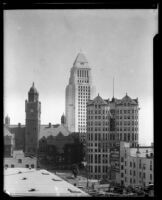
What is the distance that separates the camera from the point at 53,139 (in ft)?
7.65

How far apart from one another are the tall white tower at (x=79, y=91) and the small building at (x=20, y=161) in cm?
41

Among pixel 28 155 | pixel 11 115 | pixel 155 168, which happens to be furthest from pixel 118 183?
pixel 155 168

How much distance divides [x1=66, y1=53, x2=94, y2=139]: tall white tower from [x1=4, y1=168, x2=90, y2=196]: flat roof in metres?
0.42

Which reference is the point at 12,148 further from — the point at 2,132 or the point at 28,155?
the point at 2,132

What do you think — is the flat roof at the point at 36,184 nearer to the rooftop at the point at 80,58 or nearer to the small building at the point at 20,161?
the small building at the point at 20,161

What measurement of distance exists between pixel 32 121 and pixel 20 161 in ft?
1.05

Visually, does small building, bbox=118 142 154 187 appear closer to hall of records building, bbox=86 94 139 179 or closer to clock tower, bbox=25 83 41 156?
hall of records building, bbox=86 94 139 179

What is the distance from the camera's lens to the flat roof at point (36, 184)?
194 cm

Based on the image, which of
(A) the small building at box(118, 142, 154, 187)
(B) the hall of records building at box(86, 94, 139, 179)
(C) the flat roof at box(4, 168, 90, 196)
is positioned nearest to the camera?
(C) the flat roof at box(4, 168, 90, 196)

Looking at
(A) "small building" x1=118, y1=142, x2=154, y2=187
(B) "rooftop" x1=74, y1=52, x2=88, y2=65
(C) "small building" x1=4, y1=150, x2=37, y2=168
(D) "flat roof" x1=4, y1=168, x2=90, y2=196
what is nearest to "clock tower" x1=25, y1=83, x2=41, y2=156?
(C) "small building" x1=4, y1=150, x2=37, y2=168

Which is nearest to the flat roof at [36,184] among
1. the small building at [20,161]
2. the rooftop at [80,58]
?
the small building at [20,161]

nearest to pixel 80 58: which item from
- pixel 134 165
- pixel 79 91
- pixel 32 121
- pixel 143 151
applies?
pixel 79 91

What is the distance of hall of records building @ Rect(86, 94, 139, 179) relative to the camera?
2281mm

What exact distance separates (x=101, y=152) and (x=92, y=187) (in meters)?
0.29
